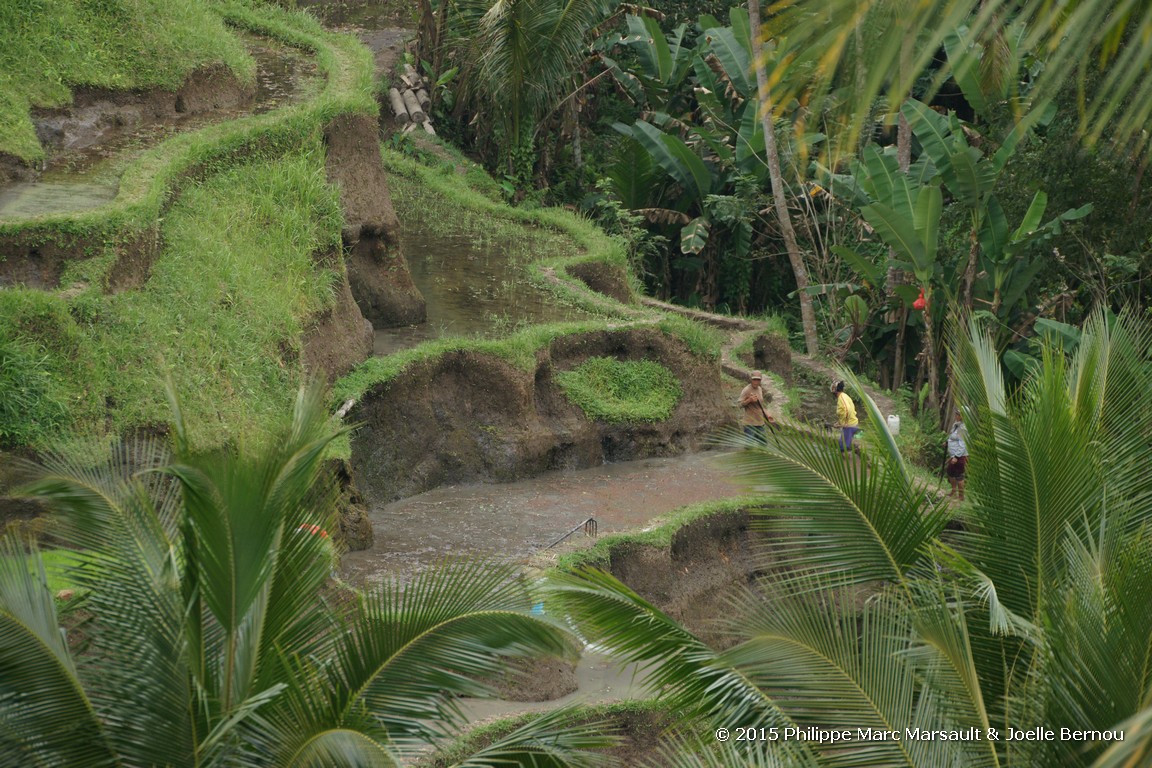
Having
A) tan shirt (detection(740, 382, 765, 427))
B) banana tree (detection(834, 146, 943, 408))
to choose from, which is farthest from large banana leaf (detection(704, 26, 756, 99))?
tan shirt (detection(740, 382, 765, 427))

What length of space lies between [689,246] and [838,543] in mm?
16736

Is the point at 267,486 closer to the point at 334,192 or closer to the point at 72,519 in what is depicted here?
the point at 72,519

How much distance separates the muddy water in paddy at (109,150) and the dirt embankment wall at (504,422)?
11.2 feet

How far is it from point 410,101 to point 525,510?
40.7 ft

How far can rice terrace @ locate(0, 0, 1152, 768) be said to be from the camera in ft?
16.1

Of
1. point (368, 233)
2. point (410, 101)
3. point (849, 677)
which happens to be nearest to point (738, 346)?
point (368, 233)

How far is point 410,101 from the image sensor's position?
77.6 feet

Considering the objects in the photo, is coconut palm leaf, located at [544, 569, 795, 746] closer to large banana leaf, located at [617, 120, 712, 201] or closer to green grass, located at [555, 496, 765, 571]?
green grass, located at [555, 496, 765, 571]

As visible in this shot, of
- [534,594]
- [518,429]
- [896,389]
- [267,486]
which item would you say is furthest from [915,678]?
[896,389]

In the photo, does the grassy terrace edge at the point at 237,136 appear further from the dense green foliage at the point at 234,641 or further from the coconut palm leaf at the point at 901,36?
the coconut palm leaf at the point at 901,36

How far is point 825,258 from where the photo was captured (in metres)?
22.0

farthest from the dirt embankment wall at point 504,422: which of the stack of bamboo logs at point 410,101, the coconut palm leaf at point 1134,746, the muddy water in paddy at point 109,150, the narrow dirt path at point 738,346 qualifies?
the coconut palm leaf at point 1134,746

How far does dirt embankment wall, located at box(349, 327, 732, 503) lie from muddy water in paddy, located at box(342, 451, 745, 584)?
7.4 inches

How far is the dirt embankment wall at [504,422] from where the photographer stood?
13.4 m
